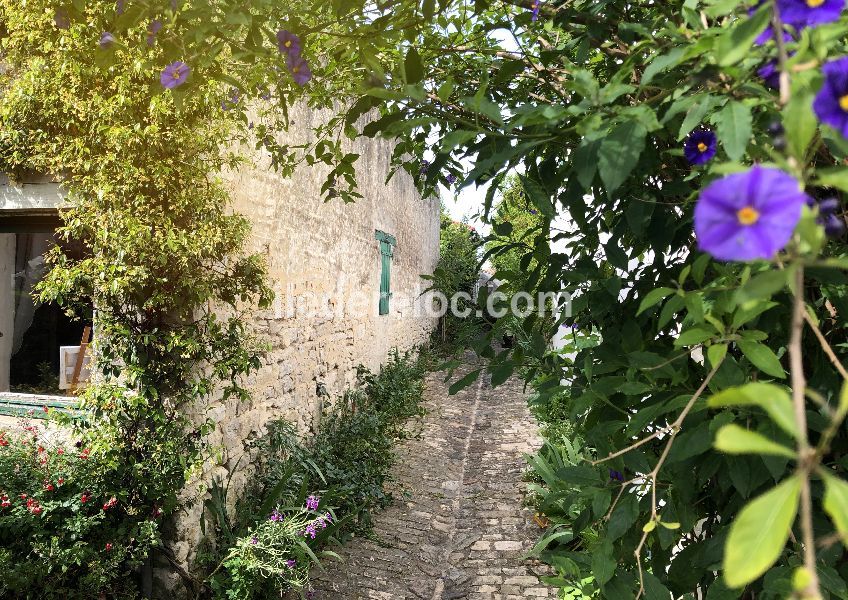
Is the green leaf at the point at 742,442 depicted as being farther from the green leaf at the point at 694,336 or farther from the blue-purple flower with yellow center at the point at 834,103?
the green leaf at the point at 694,336

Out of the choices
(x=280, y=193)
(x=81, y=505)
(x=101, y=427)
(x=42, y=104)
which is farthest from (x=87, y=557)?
(x=280, y=193)

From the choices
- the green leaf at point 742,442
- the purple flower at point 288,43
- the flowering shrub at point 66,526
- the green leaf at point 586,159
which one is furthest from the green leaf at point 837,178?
the flowering shrub at point 66,526

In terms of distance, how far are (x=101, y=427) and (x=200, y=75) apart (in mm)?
1801

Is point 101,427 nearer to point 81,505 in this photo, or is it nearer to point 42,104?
point 81,505

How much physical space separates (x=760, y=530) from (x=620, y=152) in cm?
62

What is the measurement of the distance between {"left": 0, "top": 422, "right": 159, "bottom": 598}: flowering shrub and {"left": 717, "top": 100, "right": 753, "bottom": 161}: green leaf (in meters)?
2.97

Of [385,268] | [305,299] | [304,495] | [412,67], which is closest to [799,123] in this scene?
[412,67]

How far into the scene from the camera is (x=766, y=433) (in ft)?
3.44

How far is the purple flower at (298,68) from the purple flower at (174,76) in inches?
12.1

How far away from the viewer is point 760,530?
0.44m

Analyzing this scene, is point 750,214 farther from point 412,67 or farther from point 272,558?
point 272,558

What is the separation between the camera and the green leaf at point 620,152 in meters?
0.89

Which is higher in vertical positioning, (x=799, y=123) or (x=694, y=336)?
(x=799, y=123)

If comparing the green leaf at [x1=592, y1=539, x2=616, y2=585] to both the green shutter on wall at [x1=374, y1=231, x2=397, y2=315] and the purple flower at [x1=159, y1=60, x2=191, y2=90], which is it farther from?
the green shutter on wall at [x1=374, y1=231, x2=397, y2=315]
